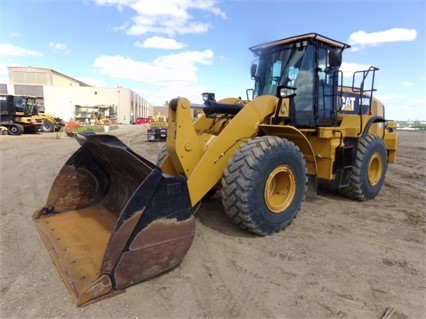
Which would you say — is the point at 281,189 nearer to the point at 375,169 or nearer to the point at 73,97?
the point at 375,169

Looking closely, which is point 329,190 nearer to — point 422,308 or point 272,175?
point 272,175

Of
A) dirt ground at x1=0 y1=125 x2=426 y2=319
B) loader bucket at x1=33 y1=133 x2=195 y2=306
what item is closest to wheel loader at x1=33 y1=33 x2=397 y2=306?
loader bucket at x1=33 y1=133 x2=195 y2=306

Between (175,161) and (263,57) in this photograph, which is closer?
(175,161)

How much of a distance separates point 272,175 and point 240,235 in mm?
851

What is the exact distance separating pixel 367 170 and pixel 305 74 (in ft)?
7.27

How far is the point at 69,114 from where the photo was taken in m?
58.1

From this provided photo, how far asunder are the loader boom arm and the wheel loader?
1 centimetres

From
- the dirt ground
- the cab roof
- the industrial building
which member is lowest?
the dirt ground

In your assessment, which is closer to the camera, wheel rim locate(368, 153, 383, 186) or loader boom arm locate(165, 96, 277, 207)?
loader boom arm locate(165, 96, 277, 207)

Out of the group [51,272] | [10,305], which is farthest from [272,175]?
[10,305]

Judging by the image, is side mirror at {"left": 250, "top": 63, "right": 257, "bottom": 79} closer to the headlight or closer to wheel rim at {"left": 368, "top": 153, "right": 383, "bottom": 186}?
the headlight

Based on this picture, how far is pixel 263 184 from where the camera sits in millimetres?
3828

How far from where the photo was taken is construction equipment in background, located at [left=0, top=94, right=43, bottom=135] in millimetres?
22906

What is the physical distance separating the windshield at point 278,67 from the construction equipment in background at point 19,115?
2266 cm
